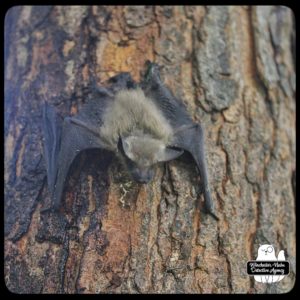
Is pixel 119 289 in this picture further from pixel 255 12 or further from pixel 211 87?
pixel 255 12

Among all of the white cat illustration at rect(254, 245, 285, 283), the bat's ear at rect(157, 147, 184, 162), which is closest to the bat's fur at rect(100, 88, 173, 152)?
the bat's ear at rect(157, 147, 184, 162)

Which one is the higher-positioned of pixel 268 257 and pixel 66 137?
pixel 66 137

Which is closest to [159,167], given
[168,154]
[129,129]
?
[168,154]

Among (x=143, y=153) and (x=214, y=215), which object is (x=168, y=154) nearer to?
(x=143, y=153)

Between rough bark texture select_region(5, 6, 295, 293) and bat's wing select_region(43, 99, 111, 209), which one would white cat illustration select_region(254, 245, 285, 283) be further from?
bat's wing select_region(43, 99, 111, 209)

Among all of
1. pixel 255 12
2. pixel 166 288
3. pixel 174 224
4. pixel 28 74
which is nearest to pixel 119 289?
pixel 166 288
